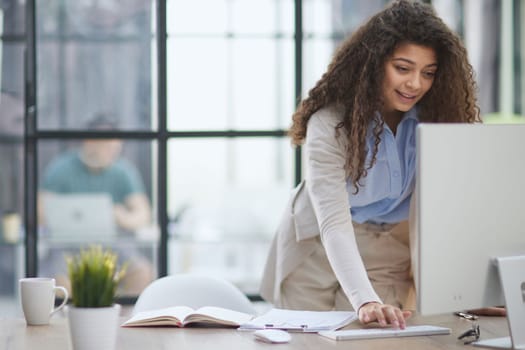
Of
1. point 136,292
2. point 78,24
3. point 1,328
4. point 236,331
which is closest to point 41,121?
point 78,24

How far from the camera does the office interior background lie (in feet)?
13.1

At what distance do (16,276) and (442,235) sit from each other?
2.47 m

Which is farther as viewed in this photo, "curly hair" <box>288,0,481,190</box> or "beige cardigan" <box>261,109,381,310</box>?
"curly hair" <box>288,0,481,190</box>

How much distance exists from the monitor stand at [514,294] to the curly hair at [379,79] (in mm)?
627

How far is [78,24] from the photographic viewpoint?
4059mm

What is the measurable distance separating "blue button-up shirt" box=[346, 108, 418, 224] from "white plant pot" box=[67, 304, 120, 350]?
3.20 ft

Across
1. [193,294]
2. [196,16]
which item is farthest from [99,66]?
[193,294]

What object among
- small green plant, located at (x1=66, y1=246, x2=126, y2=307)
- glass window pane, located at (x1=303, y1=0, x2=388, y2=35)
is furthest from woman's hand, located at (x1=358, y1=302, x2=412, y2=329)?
glass window pane, located at (x1=303, y1=0, x2=388, y2=35)

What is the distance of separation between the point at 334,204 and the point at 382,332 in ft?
1.37

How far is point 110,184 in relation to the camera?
163 inches

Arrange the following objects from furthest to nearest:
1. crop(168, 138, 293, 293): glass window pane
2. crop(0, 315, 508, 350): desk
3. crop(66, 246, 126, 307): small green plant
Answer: crop(168, 138, 293, 293): glass window pane, crop(0, 315, 508, 350): desk, crop(66, 246, 126, 307): small green plant

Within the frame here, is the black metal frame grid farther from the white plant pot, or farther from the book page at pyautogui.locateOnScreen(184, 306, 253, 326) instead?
the white plant pot

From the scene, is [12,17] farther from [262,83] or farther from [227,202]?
[227,202]

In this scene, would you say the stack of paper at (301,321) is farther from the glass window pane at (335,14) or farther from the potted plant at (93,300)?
the glass window pane at (335,14)
